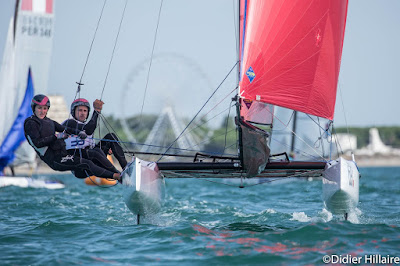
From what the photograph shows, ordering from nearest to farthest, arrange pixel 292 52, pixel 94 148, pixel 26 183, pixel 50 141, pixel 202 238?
pixel 202 238 < pixel 50 141 < pixel 292 52 < pixel 94 148 < pixel 26 183

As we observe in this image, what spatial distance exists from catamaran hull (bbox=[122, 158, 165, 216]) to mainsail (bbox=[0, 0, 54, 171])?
12.0m

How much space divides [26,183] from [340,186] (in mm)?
12403

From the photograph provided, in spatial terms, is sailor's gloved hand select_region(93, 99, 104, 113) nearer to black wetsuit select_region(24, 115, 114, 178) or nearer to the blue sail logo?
black wetsuit select_region(24, 115, 114, 178)

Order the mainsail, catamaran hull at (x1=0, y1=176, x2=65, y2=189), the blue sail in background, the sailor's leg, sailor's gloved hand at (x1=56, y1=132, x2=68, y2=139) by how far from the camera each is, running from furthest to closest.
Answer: the mainsail, the blue sail in background, catamaran hull at (x1=0, y1=176, x2=65, y2=189), the sailor's leg, sailor's gloved hand at (x1=56, y1=132, x2=68, y2=139)

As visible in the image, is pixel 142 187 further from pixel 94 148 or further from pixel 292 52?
pixel 292 52

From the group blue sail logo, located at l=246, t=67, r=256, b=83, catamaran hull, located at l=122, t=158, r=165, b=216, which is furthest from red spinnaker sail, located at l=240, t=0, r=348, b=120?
catamaran hull, located at l=122, t=158, r=165, b=216

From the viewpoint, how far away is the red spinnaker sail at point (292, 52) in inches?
272

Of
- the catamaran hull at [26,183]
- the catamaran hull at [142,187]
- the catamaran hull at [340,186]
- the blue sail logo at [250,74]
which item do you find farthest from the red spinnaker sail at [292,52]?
the catamaran hull at [26,183]

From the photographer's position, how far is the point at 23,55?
738 inches

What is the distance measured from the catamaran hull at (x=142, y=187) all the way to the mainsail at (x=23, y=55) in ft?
39.5

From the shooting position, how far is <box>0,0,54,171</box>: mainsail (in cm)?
1825

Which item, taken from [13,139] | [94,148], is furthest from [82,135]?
[13,139]

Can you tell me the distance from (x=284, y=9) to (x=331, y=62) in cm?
105

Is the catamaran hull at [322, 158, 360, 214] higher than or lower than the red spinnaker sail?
lower
